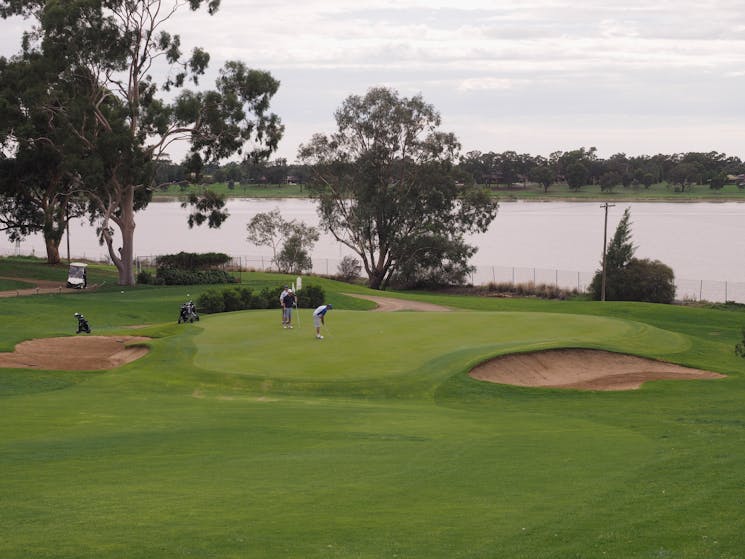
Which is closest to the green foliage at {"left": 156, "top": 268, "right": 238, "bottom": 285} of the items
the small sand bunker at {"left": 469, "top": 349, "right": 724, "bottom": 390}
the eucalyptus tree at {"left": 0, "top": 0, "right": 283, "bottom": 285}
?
the eucalyptus tree at {"left": 0, "top": 0, "right": 283, "bottom": 285}

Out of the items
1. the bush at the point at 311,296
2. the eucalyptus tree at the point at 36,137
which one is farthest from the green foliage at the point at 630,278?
the eucalyptus tree at the point at 36,137

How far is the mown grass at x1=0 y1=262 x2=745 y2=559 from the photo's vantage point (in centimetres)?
1226

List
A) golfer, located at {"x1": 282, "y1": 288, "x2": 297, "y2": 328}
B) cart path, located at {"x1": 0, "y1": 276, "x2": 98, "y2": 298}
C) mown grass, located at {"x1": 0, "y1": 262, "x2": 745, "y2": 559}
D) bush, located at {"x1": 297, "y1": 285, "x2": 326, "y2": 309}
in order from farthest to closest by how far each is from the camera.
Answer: cart path, located at {"x1": 0, "y1": 276, "x2": 98, "y2": 298}
bush, located at {"x1": 297, "y1": 285, "x2": 326, "y2": 309}
golfer, located at {"x1": 282, "y1": 288, "x2": 297, "y2": 328}
mown grass, located at {"x1": 0, "y1": 262, "x2": 745, "y2": 559}

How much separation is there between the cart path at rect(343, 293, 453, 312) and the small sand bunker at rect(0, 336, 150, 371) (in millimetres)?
26095

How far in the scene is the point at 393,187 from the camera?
91.8 metres

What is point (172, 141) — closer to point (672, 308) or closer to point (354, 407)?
point (672, 308)

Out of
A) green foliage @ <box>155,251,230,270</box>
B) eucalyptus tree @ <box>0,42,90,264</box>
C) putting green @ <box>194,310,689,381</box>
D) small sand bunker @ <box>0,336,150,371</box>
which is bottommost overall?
small sand bunker @ <box>0,336,150,371</box>

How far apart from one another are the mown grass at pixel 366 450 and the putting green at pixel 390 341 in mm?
126

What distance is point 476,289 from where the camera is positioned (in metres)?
88.4

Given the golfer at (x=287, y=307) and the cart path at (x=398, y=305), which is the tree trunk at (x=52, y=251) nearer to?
the cart path at (x=398, y=305)

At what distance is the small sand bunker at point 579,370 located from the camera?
1180 inches

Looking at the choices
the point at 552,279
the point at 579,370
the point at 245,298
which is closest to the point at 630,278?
the point at 552,279

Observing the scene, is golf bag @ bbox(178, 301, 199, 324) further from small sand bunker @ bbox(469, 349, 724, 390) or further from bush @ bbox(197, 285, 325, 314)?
small sand bunker @ bbox(469, 349, 724, 390)

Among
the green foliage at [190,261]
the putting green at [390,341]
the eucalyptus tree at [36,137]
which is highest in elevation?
the eucalyptus tree at [36,137]
